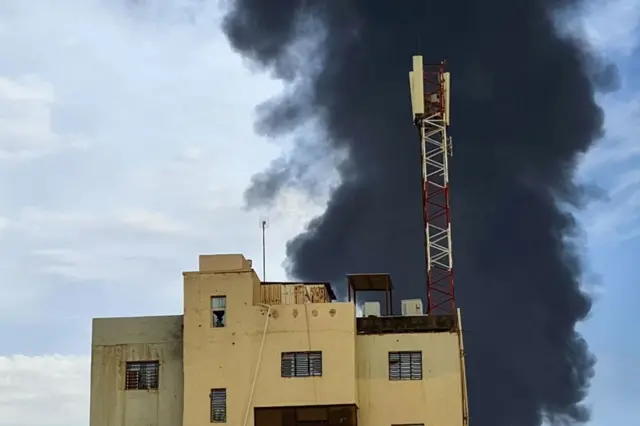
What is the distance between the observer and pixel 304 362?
58.7 metres

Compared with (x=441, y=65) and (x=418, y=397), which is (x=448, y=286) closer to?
(x=418, y=397)

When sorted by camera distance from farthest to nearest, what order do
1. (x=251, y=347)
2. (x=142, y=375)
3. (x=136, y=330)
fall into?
(x=136, y=330)
(x=142, y=375)
(x=251, y=347)

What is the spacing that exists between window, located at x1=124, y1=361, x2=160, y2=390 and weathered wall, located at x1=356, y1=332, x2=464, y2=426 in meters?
10.8

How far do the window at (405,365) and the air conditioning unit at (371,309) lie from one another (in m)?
3.12

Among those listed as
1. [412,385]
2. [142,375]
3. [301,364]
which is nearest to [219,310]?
[301,364]

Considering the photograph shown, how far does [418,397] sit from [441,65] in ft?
67.8

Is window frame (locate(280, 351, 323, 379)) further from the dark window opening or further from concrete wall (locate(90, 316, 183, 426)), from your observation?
concrete wall (locate(90, 316, 183, 426))

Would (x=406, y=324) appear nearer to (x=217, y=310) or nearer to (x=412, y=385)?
(x=412, y=385)

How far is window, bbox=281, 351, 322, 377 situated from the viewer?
5850cm

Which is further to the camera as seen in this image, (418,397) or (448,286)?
(448,286)

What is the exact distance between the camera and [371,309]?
62031 mm

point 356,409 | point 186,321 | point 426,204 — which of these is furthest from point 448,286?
point 186,321

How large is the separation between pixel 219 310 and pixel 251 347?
260 centimetres

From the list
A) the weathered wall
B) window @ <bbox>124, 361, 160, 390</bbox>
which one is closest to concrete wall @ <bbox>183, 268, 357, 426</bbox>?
the weathered wall
